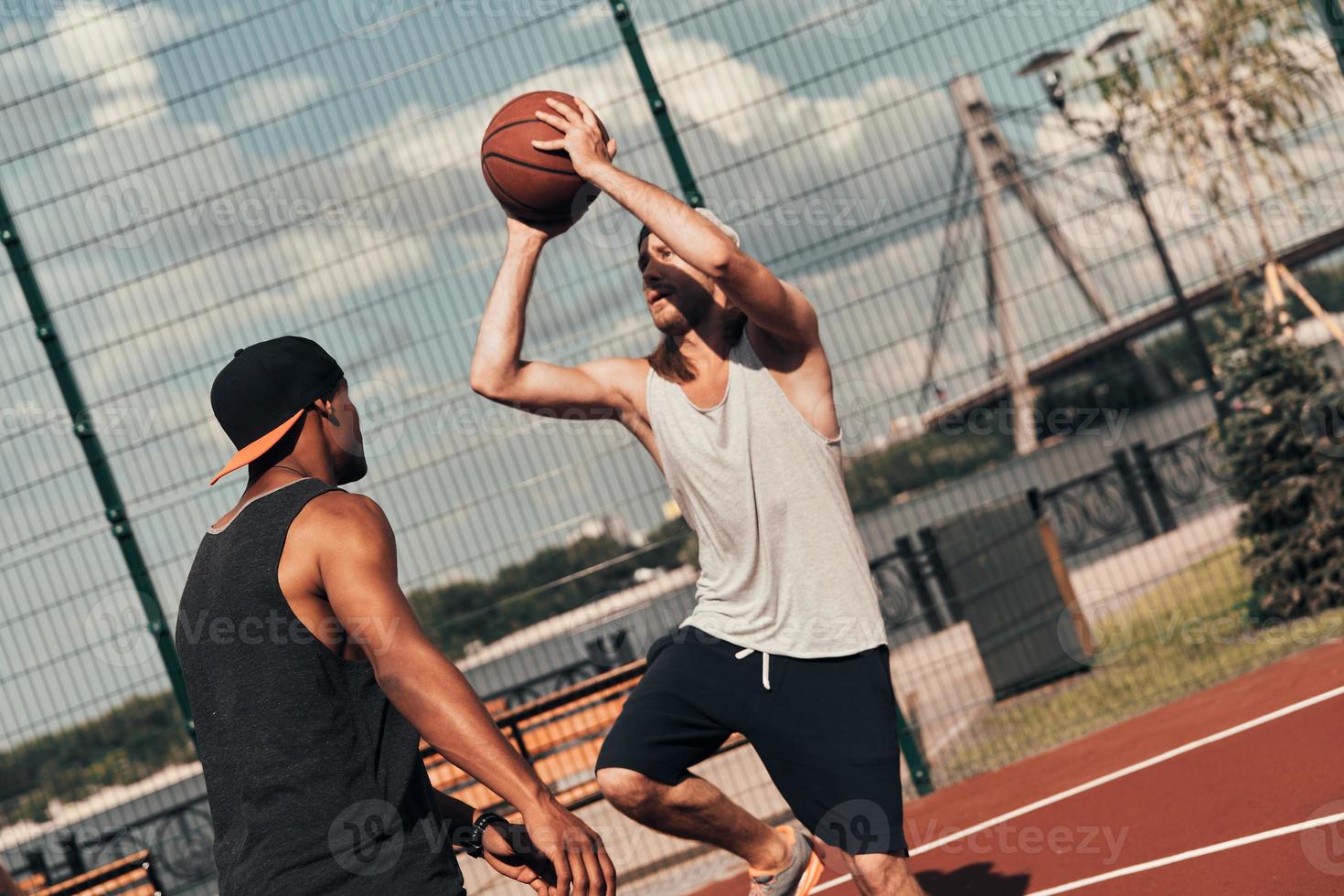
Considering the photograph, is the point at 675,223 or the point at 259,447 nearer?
the point at 259,447

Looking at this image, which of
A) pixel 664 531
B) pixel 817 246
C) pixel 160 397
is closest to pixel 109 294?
pixel 160 397

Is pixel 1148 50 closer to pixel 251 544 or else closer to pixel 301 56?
pixel 301 56

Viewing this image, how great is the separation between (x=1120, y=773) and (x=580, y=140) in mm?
3617

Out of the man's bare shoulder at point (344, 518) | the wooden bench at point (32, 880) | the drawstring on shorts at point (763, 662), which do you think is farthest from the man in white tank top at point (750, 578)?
the wooden bench at point (32, 880)

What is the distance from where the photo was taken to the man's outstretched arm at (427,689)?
1.95m

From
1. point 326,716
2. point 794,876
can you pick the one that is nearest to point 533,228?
point 326,716

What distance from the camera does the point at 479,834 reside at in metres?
2.30

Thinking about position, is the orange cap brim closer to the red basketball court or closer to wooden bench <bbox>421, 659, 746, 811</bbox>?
the red basketball court

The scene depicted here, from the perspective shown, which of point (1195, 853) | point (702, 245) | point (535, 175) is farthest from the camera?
point (1195, 853)

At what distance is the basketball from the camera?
11.7 feet

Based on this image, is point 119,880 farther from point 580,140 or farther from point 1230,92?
point 1230,92

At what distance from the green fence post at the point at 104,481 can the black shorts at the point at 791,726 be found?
347 cm

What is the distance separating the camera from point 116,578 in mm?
5871

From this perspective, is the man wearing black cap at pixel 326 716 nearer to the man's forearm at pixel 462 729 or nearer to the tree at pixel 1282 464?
the man's forearm at pixel 462 729
